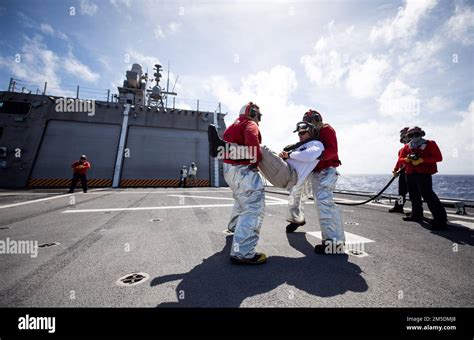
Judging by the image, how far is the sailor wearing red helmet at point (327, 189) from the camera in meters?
2.84

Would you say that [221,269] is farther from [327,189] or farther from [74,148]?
[74,148]

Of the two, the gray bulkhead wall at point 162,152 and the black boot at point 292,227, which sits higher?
the gray bulkhead wall at point 162,152

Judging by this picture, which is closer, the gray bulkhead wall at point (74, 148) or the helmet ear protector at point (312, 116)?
the helmet ear protector at point (312, 116)

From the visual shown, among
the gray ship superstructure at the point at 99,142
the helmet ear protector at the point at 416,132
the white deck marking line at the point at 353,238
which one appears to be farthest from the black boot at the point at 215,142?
the gray ship superstructure at the point at 99,142

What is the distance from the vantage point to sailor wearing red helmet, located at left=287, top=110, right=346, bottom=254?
2.84m

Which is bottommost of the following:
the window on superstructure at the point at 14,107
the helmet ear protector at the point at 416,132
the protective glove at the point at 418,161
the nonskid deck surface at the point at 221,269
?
the nonskid deck surface at the point at 221,269

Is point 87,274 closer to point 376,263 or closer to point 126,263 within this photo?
point 126,263

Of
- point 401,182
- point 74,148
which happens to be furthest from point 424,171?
point 74,148

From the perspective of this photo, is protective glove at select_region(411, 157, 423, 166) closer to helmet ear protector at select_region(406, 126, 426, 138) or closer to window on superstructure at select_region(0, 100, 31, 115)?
helmet ear protector at select_region(406, 126, 426, 138)

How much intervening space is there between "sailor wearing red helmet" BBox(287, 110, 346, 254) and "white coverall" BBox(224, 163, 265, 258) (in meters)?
1.00

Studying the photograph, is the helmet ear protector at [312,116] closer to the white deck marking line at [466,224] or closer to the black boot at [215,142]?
the black boot at [215,142]

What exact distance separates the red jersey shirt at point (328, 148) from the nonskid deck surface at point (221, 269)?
129cm

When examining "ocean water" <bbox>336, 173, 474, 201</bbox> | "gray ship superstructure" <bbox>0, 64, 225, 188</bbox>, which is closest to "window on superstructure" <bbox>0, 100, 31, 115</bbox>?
"gray ship superstructure" <bbox>0, 64, 225, 188</bbox>
